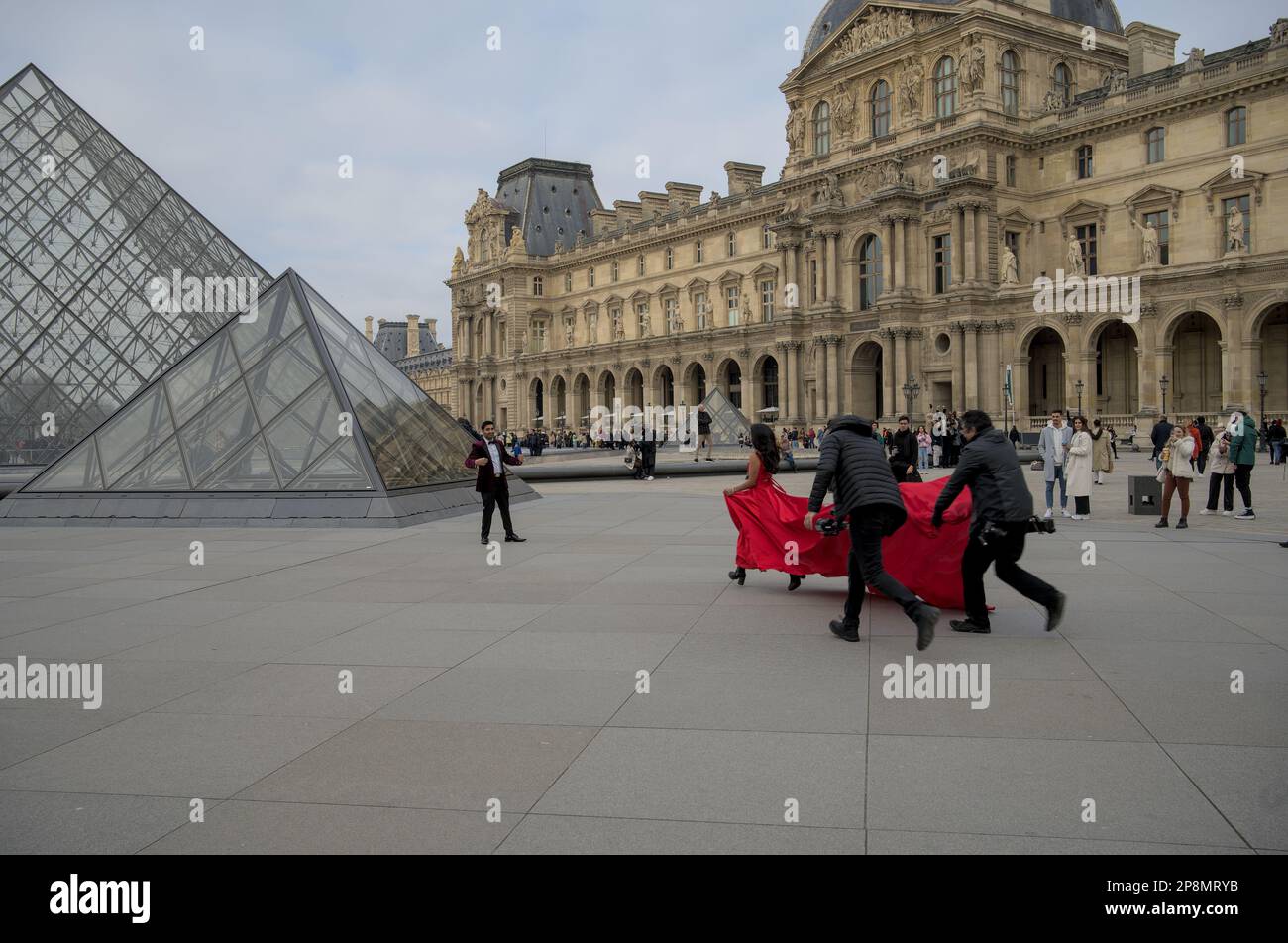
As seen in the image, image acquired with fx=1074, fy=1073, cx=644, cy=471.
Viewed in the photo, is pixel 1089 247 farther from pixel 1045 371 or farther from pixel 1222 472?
pixel 1222 472

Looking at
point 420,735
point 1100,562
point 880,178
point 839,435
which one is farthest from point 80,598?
point 880,178

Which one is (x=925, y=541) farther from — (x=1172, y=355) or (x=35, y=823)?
(x=1172, y=355)

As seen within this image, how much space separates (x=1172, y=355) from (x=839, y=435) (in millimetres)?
41964

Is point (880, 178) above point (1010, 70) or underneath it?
underneath

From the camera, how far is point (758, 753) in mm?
4809

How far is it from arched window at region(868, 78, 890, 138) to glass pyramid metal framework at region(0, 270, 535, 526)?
41.1 m

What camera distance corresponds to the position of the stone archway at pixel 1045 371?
160 feet

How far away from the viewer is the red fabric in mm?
8281

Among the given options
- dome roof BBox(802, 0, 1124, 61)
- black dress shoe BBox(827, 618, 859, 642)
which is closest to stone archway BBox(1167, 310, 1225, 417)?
dome roof BBox(802, 0, 1124, 61)

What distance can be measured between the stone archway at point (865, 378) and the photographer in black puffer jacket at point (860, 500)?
47.8 meters

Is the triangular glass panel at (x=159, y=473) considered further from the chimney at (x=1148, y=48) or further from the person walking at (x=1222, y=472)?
the chimney at (x=1148, y=48)

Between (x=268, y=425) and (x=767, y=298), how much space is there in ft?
169

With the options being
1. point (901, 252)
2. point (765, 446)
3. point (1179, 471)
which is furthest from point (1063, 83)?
point (765, 446)

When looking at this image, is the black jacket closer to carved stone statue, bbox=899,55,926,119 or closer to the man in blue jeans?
the man in blue jeans
